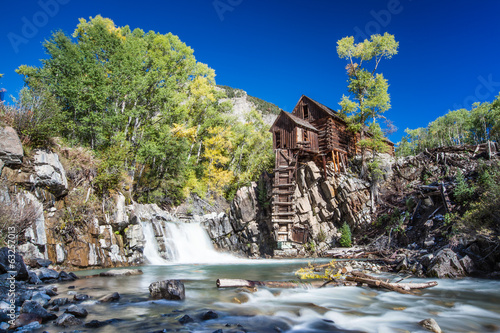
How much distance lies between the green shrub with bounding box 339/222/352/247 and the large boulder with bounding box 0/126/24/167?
22.1m

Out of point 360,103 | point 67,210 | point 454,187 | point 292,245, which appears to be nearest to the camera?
point 67,210

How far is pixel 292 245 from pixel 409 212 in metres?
10.0

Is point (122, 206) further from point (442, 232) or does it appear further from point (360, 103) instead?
point (360, 103)

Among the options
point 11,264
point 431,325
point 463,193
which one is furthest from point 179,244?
point 463,193

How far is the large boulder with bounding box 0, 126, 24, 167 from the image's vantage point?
10.3m

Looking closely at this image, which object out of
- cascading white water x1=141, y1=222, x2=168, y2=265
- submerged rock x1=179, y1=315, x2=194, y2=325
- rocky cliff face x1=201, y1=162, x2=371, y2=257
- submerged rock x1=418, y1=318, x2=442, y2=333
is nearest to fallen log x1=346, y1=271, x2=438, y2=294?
submerged rock x1=418, y1=318, x2=442, y2=333

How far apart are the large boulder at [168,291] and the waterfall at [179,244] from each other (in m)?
10.7

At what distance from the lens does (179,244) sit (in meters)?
19.7

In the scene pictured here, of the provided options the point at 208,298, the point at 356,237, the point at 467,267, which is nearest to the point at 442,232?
the point at 467,267

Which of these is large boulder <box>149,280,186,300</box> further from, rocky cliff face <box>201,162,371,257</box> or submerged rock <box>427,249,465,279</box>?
rocky cliff face <box>201,162,371,257</box>

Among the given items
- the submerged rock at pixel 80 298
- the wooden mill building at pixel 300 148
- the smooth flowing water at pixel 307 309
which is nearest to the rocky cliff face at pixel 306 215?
the wooden mill building at pixel 300 148

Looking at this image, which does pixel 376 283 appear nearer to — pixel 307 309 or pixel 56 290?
pixel 307 309

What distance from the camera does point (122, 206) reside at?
1534 centimetres

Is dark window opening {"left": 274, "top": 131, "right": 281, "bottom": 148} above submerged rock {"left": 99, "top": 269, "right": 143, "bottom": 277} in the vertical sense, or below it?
above
